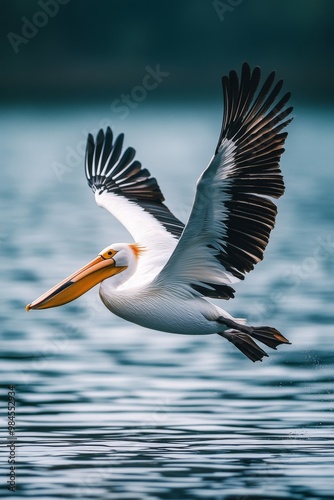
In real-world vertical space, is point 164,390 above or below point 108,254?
below

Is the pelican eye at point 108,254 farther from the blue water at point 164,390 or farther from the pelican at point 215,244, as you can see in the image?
the blue water at point 164,390

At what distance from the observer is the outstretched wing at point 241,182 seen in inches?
401

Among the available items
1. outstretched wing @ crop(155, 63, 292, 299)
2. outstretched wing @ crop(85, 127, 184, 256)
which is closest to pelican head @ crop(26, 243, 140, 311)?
outstretched wing @ crop(85, 127, 184, 256)

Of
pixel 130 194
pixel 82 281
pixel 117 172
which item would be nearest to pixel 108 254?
pixel 82 281

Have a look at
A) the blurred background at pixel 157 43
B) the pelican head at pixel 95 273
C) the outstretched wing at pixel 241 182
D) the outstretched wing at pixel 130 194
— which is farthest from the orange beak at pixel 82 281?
the blurred background at pixel 157 43

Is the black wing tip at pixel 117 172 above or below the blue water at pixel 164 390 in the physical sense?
above

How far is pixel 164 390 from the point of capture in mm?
13000

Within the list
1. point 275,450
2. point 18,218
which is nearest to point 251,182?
point 275,450

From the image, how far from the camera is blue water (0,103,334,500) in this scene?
391 inches

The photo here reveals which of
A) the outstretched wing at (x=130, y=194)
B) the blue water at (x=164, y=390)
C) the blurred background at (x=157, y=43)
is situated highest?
the blurred background at (x=157, y=43)

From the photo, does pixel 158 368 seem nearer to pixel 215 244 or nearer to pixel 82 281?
pixel 82 281

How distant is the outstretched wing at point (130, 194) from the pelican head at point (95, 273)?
408mm

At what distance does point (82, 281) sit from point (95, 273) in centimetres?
11

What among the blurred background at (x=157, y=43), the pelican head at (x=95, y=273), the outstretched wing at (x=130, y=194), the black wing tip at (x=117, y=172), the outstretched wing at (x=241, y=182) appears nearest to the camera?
the outstretched wing at (x=241, y=182)
